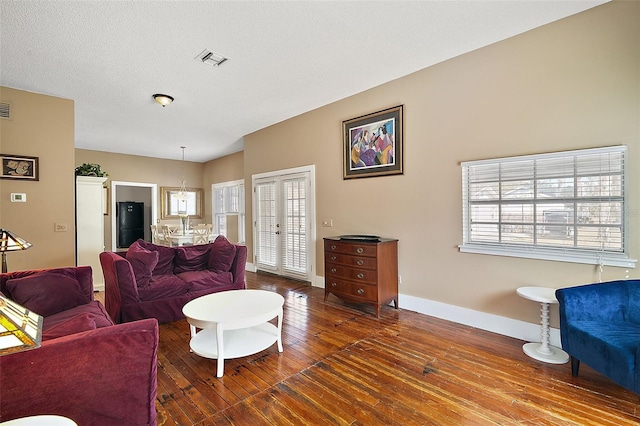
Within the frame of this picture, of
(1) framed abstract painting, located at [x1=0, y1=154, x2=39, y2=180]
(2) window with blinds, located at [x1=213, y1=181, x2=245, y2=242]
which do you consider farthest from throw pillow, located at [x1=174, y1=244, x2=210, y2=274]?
(2) window with blinds, located at [x1=213, y1=181, x2=245, y2=242]

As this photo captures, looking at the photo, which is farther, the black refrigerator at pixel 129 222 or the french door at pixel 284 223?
the black refrigerator at pixel 129 222

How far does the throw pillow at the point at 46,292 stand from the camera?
7.41ft

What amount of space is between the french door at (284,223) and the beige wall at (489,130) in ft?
2.37

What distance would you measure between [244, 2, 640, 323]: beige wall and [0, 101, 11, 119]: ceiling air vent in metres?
4.30

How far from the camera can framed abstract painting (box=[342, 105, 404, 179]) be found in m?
3.72

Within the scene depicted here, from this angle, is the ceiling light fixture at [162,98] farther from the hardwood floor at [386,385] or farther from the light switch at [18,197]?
the hardwood floor at [386,385]

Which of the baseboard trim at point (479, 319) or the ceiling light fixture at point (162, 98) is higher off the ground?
the ceiling light fixture at point (162, 98)

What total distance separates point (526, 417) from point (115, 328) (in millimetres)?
2430

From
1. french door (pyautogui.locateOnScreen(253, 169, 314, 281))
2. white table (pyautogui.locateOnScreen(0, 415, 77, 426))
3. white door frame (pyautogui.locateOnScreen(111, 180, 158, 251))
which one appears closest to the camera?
white table (pyautogui.locateOnScreen(0, 415, 77, 426))

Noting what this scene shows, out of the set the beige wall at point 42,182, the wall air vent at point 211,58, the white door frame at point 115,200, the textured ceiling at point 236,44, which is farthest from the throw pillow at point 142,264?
the white door frame at point 115,200

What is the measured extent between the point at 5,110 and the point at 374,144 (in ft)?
15.9

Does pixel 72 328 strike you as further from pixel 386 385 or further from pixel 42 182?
pixel 42 182

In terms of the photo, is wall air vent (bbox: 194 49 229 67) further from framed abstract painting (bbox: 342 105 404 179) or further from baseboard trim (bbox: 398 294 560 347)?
baseboard trim (bbox: 398 294 560 347)

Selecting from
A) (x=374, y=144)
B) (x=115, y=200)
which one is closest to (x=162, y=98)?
(x=374, y=144)
